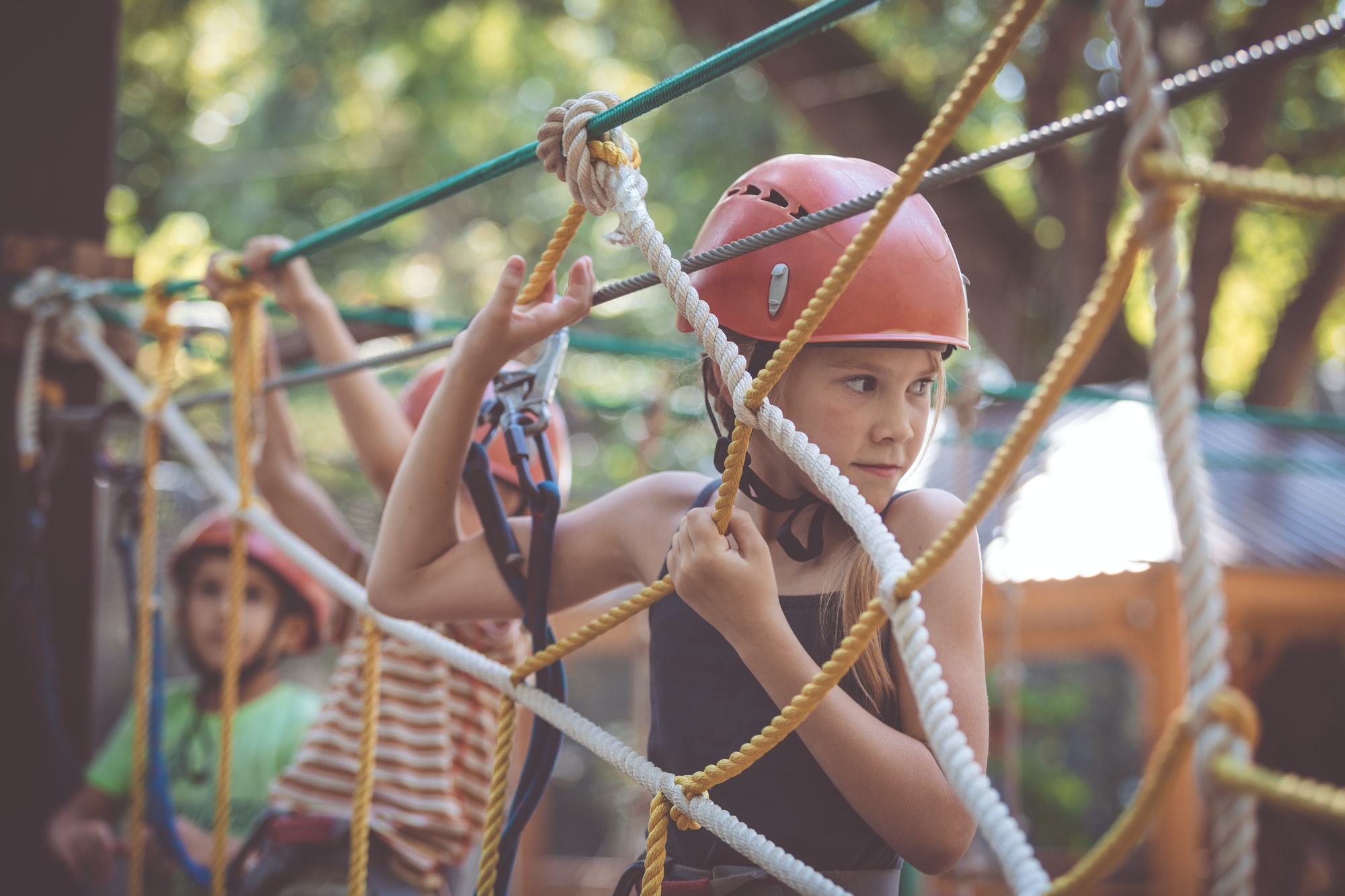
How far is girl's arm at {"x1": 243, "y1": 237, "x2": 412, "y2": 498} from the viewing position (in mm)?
1624

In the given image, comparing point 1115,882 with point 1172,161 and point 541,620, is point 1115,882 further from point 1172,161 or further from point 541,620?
point 1172,161

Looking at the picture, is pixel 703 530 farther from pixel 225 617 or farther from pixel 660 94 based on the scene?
pixel 225 617

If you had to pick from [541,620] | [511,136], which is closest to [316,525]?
[541,620]

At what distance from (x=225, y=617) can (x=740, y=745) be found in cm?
170

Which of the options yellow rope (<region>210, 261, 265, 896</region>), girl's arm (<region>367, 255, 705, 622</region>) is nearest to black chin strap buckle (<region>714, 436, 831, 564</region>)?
girl's arm (<region>367, 255, 705, 622</region>)

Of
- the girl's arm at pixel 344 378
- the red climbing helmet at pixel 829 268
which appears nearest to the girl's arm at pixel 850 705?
the red climbing helmet at pixel 829 268

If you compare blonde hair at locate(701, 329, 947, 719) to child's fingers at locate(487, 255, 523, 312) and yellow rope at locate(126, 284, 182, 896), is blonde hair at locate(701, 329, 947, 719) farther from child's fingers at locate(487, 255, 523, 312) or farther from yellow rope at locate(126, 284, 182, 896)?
yellow rope at locate(126, 284, 182, 896)

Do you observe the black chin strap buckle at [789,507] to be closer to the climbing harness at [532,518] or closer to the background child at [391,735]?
the climbing harness at [532,518]

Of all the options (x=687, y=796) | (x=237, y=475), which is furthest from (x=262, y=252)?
(x=687, y=796)

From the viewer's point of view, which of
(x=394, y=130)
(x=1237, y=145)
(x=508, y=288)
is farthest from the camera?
(x=394, y=130)

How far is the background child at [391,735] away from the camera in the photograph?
150 centimetres

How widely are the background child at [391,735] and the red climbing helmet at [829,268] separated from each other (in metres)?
0.62

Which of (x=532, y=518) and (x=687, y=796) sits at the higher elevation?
(x=532, y=518)

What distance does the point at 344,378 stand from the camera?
64.4 inches
